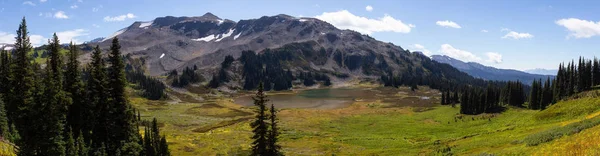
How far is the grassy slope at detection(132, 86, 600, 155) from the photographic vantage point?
5997 cm

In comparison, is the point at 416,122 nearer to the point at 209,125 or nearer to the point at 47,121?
the point at 209,125

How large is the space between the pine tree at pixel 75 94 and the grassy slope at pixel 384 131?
3722cm

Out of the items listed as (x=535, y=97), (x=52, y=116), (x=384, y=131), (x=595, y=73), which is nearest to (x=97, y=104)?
(x=52, y=116)

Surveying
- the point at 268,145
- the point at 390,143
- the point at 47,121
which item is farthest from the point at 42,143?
the point at 390,143


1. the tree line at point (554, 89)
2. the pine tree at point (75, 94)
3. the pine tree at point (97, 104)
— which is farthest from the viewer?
the tree line at point (554, 89)

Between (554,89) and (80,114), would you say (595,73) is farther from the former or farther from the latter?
(80,114)

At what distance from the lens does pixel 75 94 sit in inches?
1959

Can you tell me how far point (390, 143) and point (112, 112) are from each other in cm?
5909

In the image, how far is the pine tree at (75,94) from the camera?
49.4 m

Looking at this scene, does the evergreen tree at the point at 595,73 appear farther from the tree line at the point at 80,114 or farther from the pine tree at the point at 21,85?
the pine tree at the point at 21,85

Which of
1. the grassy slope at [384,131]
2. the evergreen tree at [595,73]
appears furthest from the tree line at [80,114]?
the evergreen tree at [595,73]

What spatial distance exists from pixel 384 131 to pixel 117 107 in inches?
3052

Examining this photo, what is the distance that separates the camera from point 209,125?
5212 inches

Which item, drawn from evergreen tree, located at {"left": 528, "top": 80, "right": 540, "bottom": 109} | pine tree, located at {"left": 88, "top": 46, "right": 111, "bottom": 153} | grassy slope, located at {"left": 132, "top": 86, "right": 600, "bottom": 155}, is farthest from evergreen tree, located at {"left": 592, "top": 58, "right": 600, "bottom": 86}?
pine tree, located at {"left": 88, "top": 46, "right": 111, "bottom": 153}
